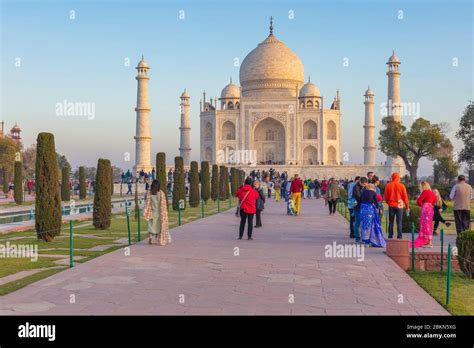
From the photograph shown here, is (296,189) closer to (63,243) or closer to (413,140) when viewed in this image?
(63,243)

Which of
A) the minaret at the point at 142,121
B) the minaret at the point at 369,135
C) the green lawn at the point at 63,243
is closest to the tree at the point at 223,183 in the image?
the green lawn at the point at 63,243

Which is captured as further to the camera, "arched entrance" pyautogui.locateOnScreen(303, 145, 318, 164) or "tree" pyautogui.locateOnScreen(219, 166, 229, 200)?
"arched entrance" pyautogui.locateOnScreen(303, 145, 318, 164)

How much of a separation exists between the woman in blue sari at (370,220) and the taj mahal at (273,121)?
35973mm

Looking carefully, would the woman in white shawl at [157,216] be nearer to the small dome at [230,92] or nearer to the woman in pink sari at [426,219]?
the woman in pink sari at [426,219]

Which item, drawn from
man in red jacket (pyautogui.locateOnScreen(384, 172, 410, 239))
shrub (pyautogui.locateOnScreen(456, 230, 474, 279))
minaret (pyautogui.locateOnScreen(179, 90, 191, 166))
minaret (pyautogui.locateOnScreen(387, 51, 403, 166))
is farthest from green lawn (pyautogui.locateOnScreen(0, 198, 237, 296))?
minaret (pyautogui.locateOnScreen(179, 90, 191, 166))

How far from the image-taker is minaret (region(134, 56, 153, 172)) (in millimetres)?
42688

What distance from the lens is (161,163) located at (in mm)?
18188

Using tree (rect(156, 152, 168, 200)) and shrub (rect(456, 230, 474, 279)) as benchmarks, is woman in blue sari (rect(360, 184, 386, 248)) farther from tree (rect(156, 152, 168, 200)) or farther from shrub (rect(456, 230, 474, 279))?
tree (rect(156, 152, 168, 200))

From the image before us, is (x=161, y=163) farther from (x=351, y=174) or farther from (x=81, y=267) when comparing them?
(x=351, y=174)

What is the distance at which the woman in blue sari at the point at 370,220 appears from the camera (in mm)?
9742

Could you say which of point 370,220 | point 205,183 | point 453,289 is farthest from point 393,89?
point 453,289

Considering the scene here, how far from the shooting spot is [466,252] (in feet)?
25.9

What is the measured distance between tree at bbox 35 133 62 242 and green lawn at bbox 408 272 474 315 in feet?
20.7
